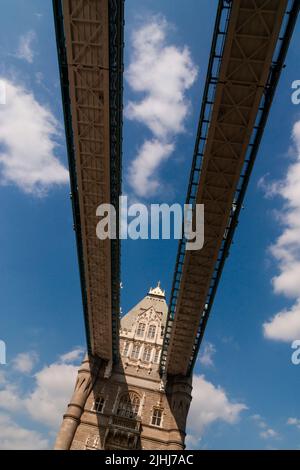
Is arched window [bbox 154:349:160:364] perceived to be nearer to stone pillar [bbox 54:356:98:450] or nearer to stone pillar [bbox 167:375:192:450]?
stone pillar [bbox 167:375:192:450]

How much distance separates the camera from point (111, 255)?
108ft

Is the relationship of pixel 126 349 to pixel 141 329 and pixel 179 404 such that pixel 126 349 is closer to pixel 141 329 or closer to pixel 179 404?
pixel 141 329

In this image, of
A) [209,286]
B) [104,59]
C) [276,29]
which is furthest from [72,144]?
[209,286]

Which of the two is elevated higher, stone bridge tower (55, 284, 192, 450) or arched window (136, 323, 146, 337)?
arched window (136, 323, 146, 337)

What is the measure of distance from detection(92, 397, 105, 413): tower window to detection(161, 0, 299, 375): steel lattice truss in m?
15.1

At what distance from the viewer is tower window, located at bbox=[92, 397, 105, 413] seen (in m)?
39.7

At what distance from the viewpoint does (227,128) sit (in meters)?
22.1

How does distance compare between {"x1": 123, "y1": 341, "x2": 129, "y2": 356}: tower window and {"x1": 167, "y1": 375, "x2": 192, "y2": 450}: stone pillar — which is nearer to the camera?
{"x1": 167, "y1": 375, "x2": 192, "y2": 450}: stone pillar

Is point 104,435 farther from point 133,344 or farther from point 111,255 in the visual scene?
point 111,255

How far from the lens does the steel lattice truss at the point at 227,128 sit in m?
17.5

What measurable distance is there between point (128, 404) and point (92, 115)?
106 feet

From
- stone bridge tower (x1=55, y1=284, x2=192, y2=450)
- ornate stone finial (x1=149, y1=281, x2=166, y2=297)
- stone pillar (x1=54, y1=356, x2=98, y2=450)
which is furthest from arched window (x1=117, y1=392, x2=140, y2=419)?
ornate stone finial (x1=149, y1=281, x2=166, y2=297)

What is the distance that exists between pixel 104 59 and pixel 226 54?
6954 millimetres

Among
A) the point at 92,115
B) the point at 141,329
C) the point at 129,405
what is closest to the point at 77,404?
the point at 129,405
